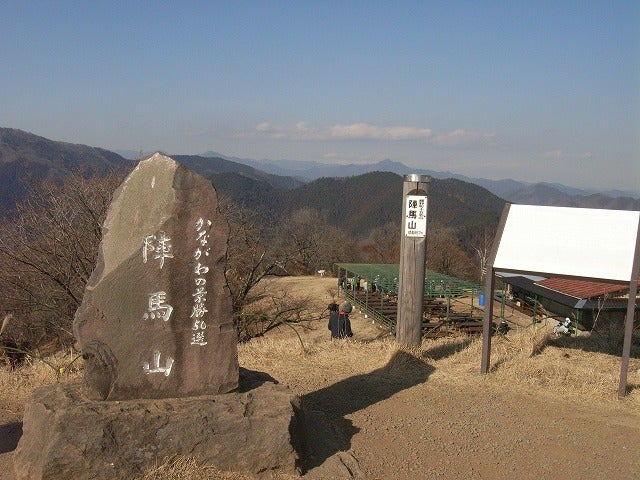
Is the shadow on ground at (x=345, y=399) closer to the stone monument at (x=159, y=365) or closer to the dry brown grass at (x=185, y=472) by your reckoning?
the stone monument at (x=159, y=365)

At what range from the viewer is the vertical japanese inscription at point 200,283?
4305 mm

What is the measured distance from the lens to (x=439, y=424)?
16.7 ft

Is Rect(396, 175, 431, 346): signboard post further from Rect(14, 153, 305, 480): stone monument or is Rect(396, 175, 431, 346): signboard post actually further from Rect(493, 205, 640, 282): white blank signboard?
Rect(14, 153, 305, 480): stone monument

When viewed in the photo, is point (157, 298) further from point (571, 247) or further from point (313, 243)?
point (313, 243)

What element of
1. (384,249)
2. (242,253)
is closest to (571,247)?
(242,253)

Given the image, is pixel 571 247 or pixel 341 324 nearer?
pixel 571 247

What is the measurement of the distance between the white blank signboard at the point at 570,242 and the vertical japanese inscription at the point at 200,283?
3490 millimetres

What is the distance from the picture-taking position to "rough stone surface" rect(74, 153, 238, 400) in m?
4.12

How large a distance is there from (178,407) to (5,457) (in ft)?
4.82

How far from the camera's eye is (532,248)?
6.48m

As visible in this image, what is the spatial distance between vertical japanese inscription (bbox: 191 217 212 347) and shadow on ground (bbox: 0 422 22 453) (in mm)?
1798

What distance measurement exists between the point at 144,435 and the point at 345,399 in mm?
2272

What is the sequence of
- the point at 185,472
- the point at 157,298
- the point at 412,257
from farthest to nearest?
the point at 412,257 < the point at 157,298 < the point at 185,472

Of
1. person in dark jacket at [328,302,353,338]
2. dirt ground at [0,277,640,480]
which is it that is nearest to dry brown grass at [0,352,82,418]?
dirt ground at [0,277,640,480]
